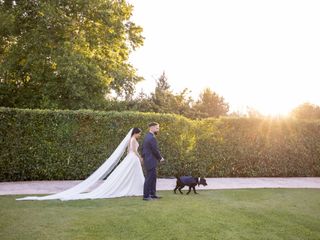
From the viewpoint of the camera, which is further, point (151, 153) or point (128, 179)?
point (128, 179)

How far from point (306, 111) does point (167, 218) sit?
151 feet

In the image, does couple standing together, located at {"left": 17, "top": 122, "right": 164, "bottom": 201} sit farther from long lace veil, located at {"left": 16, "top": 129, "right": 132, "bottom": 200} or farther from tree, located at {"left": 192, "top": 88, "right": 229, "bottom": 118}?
tree, located at {"left": 192, "top": 88, "right": 229, "bottom": 118}

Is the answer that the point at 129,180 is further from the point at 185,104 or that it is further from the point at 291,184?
the point at 185,104

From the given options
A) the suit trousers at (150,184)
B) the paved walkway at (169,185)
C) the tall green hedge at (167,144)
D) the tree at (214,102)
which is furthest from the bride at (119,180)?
the tree at (214,102)

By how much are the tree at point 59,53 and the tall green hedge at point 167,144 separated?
734 cm

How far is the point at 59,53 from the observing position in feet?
79.6

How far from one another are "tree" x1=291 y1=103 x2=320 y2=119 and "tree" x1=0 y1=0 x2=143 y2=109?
3078cm

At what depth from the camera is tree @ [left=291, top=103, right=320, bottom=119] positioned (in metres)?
49.7

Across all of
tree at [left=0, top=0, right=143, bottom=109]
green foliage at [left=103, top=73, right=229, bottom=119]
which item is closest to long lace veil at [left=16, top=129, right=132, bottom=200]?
tree at [left=0, top=0, right=143, bottom=109]

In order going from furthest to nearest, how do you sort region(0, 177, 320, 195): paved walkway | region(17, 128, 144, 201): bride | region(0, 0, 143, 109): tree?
1. region(0, 0, 143, 109): tree
2. region(0, 177, 320, 195): paved walkway
3. region(17, 128, 144, 201): bride

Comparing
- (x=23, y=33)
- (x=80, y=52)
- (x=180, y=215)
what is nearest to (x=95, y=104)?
(x=80, y=52)

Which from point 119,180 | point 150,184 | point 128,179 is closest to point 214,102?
point 128,179

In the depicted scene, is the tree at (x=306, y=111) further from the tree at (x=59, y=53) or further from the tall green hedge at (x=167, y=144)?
the tall green hedge at (x=167, y=144)

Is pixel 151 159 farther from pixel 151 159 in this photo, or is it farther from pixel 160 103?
pixel 160 103
